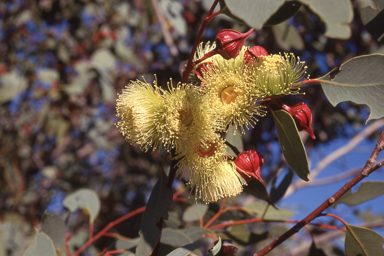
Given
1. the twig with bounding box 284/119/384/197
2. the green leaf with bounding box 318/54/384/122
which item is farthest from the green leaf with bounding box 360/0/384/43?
the twig with bounding box 284/119/384/197

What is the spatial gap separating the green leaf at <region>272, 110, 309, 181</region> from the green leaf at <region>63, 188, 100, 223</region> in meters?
1.07

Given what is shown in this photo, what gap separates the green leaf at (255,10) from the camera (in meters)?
0.64

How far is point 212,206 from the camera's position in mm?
1472

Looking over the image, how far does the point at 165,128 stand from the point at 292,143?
35 cm

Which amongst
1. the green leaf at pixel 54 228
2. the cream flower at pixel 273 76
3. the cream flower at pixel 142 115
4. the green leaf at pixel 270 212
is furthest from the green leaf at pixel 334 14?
the green leaf at pixel 54 228

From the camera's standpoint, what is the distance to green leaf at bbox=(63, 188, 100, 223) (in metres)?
1.55

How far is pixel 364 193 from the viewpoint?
1229mm

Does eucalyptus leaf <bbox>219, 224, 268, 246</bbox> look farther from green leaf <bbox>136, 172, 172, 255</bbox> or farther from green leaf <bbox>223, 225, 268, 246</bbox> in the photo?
green leaf <bbox>136, 172, 172, 255</bbox>

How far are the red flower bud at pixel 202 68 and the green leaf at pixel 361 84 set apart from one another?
32 centimetres

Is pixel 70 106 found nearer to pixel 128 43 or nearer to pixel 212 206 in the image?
pixel 128 43

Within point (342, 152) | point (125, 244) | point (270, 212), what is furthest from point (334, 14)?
point (342, 152)

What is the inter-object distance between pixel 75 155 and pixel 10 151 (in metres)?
0.65

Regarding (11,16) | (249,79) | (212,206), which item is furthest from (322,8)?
(11,16)

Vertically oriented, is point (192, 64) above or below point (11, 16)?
below
